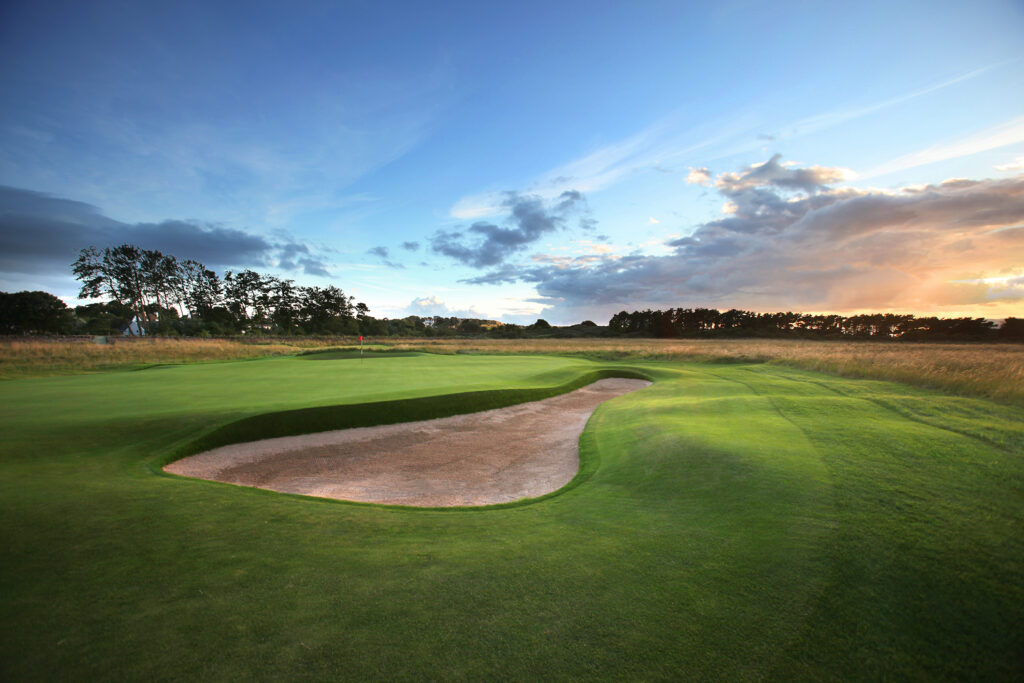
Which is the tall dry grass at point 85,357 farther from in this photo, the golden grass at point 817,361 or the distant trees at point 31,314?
the distant trees at point 31,314

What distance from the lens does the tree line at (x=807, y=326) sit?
66000mm

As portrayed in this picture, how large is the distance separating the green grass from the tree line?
8450 cm

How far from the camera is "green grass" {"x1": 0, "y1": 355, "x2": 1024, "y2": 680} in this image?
230cm

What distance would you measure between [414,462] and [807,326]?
111038 mm

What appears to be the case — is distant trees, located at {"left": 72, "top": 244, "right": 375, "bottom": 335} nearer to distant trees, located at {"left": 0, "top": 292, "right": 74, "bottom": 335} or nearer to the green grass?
distant trees, located at {"left": 0, "top": 292, "right": 74, "bottom": 335}

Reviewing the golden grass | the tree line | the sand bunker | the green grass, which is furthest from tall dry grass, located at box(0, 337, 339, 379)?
the tree line

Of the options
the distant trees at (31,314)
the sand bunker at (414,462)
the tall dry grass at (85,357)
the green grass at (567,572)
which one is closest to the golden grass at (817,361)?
the tall dry grass at (85,357)

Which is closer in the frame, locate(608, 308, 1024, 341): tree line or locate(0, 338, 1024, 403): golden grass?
locate(0, 338, 1024, 403): golden grass

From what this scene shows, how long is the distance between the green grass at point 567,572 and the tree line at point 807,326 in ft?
277

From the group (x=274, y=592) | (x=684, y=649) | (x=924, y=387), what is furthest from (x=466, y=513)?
(x=924, y=387)

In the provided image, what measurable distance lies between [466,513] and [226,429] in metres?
A: 7.70

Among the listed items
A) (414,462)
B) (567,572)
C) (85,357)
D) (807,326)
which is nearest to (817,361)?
(414,462)

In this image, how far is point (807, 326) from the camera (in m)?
92.2

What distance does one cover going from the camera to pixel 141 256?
5984cm
